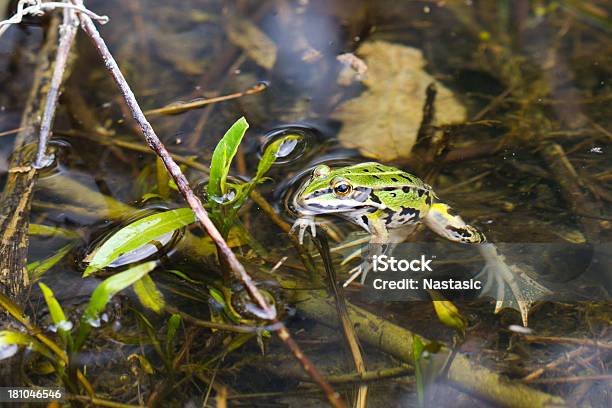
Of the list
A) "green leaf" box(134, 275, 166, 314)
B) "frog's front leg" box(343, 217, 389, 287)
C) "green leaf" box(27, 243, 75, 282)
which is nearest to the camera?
"green leaf" box(134, 275, 166, 314)

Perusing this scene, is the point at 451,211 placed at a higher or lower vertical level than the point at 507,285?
higher

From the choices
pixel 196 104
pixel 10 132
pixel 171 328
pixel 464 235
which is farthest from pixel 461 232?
pixel 10 132

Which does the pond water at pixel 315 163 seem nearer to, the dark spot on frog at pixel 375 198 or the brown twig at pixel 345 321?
the brown twig at pixel 345 321

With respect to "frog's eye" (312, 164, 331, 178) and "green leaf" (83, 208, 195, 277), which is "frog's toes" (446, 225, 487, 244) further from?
"green leaf" (83, 208, 195, 277)

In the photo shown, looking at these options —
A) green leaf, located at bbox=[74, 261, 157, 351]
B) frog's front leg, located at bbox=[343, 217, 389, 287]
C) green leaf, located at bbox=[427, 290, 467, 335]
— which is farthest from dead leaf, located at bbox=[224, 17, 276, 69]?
green leaf, located at bbox=[74, 261, 157, 351]

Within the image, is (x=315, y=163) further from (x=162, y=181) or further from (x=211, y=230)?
(x=211, y=230)

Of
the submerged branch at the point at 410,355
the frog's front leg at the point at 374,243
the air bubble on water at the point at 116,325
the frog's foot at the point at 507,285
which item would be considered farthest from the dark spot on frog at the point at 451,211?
Answer: the air bubble on water at the point at 116,325

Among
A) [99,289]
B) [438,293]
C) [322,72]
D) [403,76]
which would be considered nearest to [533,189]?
[438,293]
